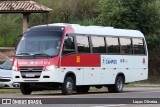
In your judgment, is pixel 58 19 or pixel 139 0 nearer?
pixel 139 0

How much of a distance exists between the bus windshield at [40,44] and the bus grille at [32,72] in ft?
1.87

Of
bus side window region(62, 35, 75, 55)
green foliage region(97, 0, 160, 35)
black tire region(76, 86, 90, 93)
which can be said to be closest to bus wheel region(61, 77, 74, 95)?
bus side window region(62, 35, 75, 55)

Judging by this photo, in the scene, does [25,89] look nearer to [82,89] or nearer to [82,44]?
[82,44]

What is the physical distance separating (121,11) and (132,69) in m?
Answer: 14.3

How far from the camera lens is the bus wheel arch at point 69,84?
28.3 metres

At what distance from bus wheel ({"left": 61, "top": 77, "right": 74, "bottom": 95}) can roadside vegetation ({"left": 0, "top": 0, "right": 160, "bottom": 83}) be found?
64.9 feet

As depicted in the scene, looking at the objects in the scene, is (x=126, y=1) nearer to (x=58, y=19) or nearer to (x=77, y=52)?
(x=58, y=19)

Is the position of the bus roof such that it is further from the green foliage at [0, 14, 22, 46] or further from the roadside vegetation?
the green foliage at [0, 14, 22, 46]

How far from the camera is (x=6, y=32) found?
173 ft

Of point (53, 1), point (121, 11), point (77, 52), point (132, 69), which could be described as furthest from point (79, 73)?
point (53, 1)

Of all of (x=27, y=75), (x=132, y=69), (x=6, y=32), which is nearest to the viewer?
(x=27, y=75)

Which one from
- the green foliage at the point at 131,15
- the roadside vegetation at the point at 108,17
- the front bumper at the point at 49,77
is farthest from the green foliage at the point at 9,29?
the front bumper at the point at 49,77

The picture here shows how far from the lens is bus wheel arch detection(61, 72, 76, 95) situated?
28.3 metres

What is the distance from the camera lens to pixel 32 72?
28078 mm
